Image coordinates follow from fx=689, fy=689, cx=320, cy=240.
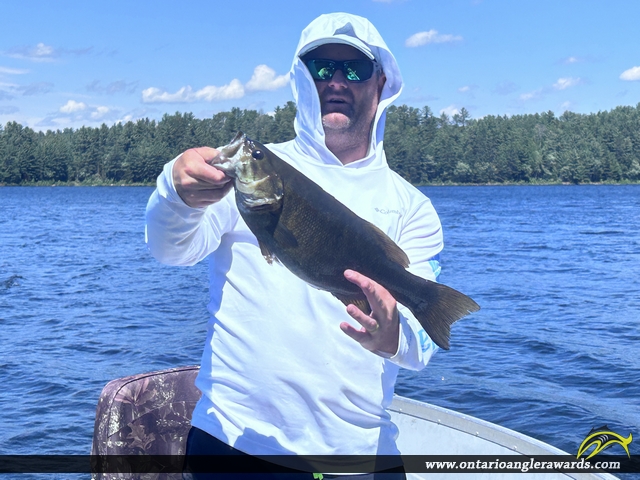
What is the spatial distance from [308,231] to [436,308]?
714 mm

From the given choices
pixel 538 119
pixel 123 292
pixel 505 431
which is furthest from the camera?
pixel 538 119

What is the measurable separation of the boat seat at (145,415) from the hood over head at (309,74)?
7.00ft

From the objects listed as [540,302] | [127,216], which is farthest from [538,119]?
[540,302]

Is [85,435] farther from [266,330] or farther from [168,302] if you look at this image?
[168,302]

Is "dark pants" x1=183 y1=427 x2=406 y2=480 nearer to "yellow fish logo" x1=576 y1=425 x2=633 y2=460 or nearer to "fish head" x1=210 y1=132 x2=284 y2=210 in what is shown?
"fish head" x1=210 y1=132 x2=284 y2=210

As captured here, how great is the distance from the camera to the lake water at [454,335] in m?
11.9

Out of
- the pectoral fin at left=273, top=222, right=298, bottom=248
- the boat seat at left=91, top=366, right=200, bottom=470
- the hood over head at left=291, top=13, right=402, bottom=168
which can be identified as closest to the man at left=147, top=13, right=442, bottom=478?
the pectoral fin at left=273, top=222, right=298, bottom=248

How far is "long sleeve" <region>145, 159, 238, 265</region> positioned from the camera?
297 cm

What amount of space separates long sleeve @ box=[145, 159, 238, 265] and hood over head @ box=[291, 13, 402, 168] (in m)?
0.63

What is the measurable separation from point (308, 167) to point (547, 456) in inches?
127

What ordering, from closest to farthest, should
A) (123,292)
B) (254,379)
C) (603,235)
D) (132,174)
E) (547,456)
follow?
(254,379)
(547,456)
(123,292)
(603,235)
(132,174)

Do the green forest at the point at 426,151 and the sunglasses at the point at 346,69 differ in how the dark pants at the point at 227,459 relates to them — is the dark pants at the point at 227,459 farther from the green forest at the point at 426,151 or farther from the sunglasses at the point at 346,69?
the green forest at the point at 426,151

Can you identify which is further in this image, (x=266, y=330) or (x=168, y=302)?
(x=168, y=302)

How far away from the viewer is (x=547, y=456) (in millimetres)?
5246
